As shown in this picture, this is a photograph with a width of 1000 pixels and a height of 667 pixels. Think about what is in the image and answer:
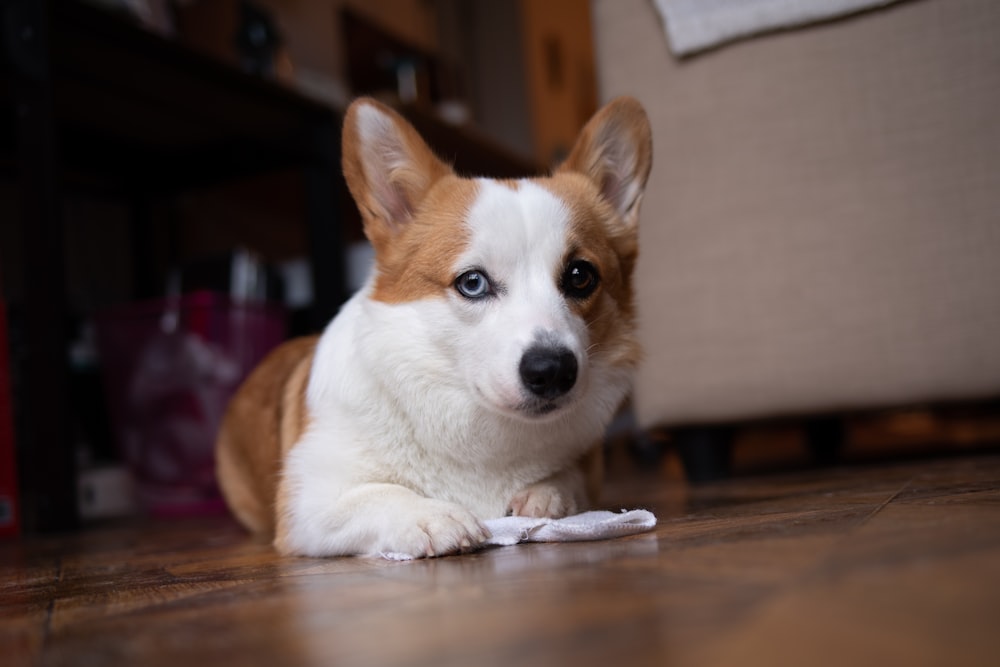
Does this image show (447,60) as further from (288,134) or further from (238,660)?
(238,660)

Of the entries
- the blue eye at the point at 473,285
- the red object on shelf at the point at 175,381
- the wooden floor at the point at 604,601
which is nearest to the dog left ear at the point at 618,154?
the blue eye at the point at 473,285

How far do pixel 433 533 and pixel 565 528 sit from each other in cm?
18

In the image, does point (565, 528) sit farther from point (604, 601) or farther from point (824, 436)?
point (824, 436)

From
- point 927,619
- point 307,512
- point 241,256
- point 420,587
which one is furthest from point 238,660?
point 241,256

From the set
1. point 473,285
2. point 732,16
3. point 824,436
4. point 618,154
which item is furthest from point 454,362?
point 824,436

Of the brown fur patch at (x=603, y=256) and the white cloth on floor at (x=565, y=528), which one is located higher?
the brown fur patch at (x=603, y=256)

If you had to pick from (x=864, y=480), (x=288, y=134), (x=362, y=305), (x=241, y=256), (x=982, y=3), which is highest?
(x=288, y=134)

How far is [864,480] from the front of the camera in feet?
5.20

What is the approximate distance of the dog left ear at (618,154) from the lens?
152 cm

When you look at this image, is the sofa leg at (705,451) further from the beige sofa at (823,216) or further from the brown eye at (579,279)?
the brown eye at (579,279)

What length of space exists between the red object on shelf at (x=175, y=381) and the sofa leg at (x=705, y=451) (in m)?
1.34

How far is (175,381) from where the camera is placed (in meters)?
2.44

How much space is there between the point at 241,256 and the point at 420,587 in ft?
6.62

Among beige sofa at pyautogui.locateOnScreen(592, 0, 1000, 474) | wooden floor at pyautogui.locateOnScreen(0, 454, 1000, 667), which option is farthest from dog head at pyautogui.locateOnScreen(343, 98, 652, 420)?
beige sofa at pyautogui.locateOnScreen(592, 0, 1000, 474)
